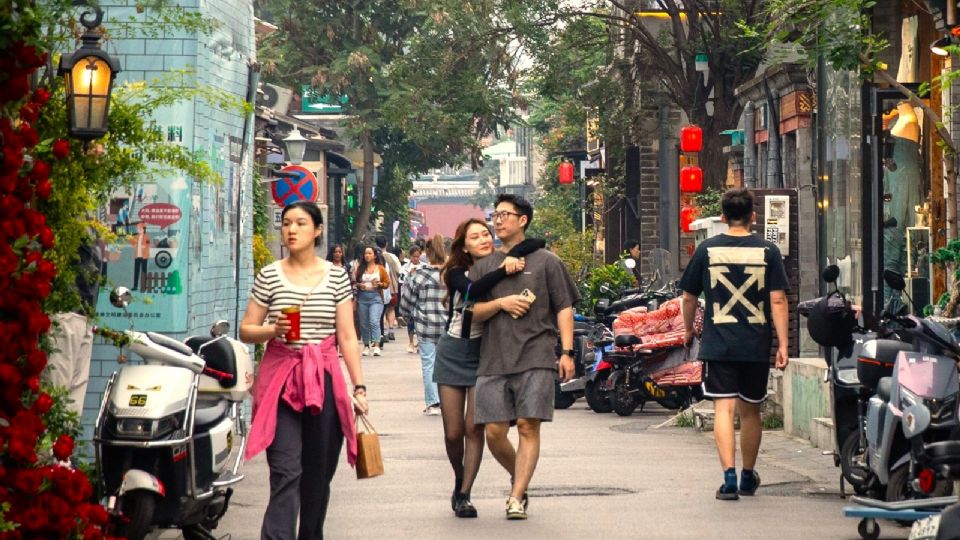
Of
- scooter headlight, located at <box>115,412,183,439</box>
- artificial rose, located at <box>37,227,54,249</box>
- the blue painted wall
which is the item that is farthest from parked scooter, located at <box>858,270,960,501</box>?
the blue painted wall

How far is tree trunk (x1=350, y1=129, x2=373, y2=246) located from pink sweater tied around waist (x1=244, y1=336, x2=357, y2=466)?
39.5m

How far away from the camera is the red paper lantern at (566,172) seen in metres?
47.6

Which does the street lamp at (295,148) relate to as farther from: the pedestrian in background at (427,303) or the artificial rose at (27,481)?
the artificial rose at (27,481)

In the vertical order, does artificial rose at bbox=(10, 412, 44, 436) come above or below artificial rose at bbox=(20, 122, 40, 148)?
below

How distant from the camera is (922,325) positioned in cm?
902

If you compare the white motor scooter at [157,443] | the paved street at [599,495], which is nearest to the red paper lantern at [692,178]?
the paved street at [599,495]

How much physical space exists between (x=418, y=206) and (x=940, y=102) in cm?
14109

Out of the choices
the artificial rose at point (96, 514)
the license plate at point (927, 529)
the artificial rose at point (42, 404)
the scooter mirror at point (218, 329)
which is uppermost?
the scooter mirror at point (218, 329)

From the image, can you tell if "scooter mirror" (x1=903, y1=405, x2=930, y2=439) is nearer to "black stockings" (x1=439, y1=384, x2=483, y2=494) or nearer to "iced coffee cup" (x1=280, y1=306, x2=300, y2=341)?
"black stockings" (x1=439, y1=384, x2=483, y2=494)

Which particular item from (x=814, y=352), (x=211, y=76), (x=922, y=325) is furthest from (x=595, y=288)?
(x=922, y=325)

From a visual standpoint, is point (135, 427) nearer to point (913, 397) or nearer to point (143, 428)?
point (143, 428)

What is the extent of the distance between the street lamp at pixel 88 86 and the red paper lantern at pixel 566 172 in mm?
37480

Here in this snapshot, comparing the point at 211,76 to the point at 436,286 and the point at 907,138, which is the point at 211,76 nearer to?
the point at 436,286

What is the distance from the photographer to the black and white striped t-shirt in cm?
882
